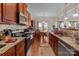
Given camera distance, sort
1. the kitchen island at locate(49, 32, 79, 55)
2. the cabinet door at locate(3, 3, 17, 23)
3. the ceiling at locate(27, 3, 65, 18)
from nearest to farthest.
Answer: the kitchen island at locate(49, 32, 79, 55) < the cabinet door at locate(3, 3, 17, 23) < the ceiling at locate(27, 3, 65, 18)

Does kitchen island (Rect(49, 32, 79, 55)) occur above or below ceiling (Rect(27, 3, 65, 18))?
below

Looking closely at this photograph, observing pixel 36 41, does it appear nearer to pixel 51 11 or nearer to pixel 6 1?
pixel 51 11

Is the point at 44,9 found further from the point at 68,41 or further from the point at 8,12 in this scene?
the point at 68,41

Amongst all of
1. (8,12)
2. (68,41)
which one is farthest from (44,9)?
(68,41)

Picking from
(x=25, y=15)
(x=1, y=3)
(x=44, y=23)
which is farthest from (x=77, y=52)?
(x=25, y=15)

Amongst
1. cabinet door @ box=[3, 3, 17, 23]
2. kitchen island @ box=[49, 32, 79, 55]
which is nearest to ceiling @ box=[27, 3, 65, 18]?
cabinet door @ box=[3, 3, 17, 23]

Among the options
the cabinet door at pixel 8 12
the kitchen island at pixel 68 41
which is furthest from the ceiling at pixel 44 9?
A: the kitchen island at pixel 68 41

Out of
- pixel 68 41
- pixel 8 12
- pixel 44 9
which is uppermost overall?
pixel 44 9

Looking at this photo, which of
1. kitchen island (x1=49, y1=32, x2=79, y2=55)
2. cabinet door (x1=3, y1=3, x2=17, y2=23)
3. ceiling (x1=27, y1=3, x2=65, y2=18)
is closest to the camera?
kitchen island (x1=49, y1=32, x2=79, y2=55)

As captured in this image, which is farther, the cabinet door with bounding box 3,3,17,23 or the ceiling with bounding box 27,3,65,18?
the ceiling with bounding box 27,3,65,18

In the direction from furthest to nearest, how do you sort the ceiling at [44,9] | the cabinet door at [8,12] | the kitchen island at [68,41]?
1. the ceiling at [44,9]
2. the cabinet door at [8,12]
3. the kitchen island at [68,41]

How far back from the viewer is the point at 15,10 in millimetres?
2895

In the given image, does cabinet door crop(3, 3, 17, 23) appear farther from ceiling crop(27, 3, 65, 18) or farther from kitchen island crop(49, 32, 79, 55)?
kitchen island crop(49, 32, 79, 55)

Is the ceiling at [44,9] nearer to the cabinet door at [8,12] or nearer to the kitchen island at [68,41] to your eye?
the cabinet door at [8,12]
